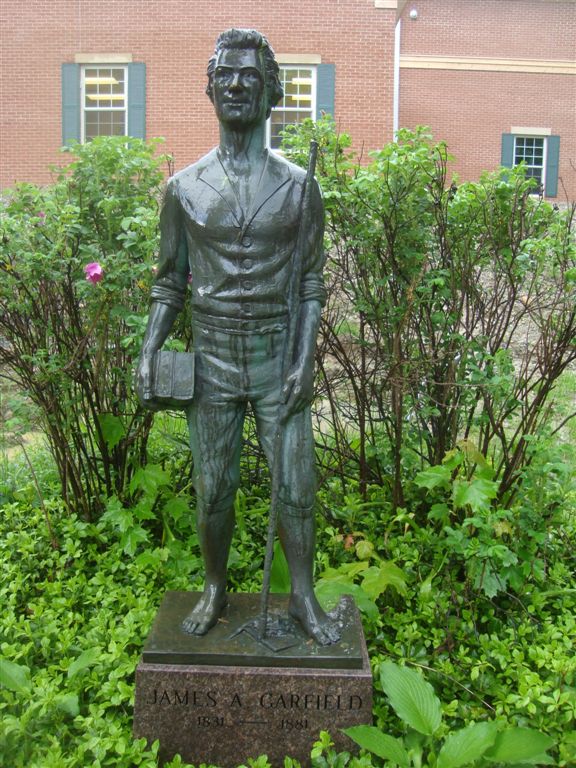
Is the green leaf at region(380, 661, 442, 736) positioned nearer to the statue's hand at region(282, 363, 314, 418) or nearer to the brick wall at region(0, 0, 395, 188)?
the statue's hand at region(282, 363, 314, 418)

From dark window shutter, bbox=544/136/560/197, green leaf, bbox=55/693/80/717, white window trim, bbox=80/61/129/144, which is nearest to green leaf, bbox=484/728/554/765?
green leaf, bbox=55/693/80/717

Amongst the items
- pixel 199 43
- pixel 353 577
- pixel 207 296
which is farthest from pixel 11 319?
pixel 199 43

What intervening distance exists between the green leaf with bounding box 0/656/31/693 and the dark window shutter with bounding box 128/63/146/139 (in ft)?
44.0

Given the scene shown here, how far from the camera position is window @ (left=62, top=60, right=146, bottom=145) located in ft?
48.5

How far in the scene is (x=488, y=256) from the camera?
4.27 meters

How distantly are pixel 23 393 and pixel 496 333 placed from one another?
2850 mm

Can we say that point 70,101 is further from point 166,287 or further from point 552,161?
point 166,287

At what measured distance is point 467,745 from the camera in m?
2.53

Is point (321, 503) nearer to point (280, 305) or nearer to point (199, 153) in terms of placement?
point (280, 305)

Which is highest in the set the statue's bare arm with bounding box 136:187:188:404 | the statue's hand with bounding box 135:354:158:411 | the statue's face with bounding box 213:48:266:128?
the statue's face with bounding box 213:48:266:128

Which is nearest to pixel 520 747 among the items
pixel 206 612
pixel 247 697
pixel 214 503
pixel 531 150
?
pixel 247 697

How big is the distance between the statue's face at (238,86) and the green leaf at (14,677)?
234 centimetres

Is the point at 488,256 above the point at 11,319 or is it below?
above

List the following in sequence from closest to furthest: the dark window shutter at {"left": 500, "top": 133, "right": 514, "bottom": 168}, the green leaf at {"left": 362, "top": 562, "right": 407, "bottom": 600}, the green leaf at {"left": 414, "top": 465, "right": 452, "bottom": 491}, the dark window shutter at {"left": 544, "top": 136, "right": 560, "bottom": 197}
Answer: the green leaf at {"left": 362, "top": 562, "right": 407, "bottom": 600} → the green leaf at {"left": 414, "top": 465, "right": 452, "bottom": 491} → the dark window shutter at {"left": 544, "top": 136, "right": 560, "bottom": 197} → the dark window shutter at {"left": 500, "top": 133, "right": 514, "bottom": 168}
